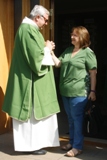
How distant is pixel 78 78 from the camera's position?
11.3 feet

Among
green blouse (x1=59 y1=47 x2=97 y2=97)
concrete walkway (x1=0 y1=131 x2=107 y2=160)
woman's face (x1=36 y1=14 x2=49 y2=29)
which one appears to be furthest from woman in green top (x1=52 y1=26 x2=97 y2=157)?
woman's face (x1=36 y1=14 x2=49 y2=29)

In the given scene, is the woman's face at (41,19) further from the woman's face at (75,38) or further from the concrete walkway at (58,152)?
the concrete walkway at (58,152)

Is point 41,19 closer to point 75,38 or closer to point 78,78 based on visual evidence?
point 75,38

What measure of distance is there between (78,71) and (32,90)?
1.87ft

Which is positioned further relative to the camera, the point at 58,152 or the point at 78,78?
the point at 58,152

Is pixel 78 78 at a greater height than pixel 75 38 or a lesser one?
lesser

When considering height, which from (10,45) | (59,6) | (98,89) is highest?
(59,6)

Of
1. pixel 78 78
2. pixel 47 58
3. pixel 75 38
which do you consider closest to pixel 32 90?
pixel 47 58

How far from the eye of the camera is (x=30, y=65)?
132 inches

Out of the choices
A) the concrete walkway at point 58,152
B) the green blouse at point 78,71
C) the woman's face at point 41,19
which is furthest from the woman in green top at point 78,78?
the woman's face at point 41,19

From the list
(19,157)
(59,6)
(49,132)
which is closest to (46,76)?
(49,132)

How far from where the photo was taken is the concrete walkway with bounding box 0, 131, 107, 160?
3484 millimetres

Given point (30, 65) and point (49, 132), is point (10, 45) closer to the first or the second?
point (30, 65)

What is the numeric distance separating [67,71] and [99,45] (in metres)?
5.69
